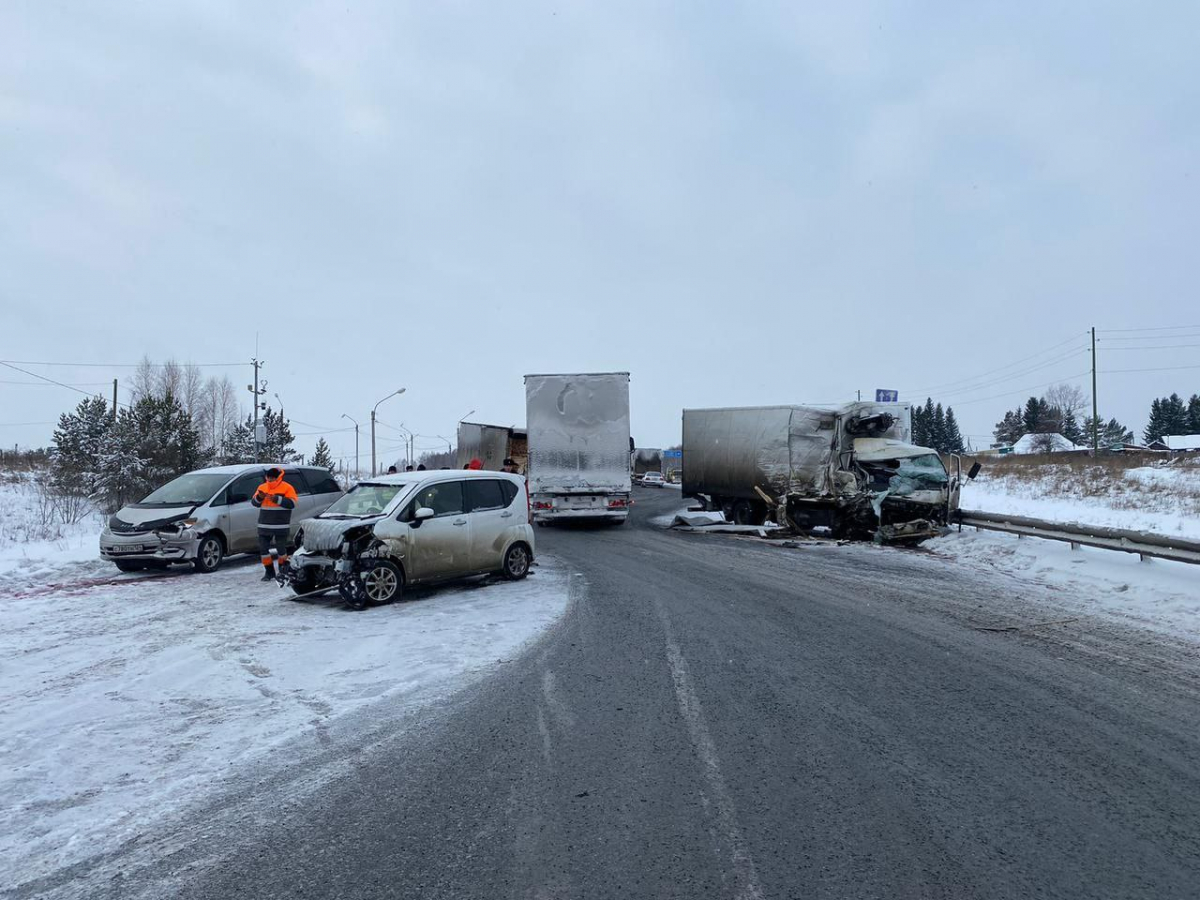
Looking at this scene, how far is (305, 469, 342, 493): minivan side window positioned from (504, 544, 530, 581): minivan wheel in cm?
576

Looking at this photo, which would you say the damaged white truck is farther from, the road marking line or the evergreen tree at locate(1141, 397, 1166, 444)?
the evergreen tree at locate(1141, 397, 1166, 444)

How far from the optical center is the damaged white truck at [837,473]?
17.1 meters

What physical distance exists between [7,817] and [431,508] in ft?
21.3

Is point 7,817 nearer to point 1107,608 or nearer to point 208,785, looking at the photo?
point 208,785

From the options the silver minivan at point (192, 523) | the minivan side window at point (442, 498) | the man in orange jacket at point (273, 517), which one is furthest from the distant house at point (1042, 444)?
the man in orange jacket at point (273, 517)

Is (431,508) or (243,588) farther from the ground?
(431,508)

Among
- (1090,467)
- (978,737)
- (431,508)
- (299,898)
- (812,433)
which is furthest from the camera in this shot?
(1090,467)

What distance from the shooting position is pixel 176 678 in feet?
20.0

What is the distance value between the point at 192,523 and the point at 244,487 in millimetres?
1270

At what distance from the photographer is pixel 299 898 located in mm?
3010

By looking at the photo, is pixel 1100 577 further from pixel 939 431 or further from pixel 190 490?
pixel 939 431

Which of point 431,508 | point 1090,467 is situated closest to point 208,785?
point 431,508

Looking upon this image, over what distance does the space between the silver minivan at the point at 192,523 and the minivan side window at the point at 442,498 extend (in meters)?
2.51

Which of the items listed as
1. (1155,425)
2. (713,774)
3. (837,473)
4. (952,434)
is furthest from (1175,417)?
(713,774)
